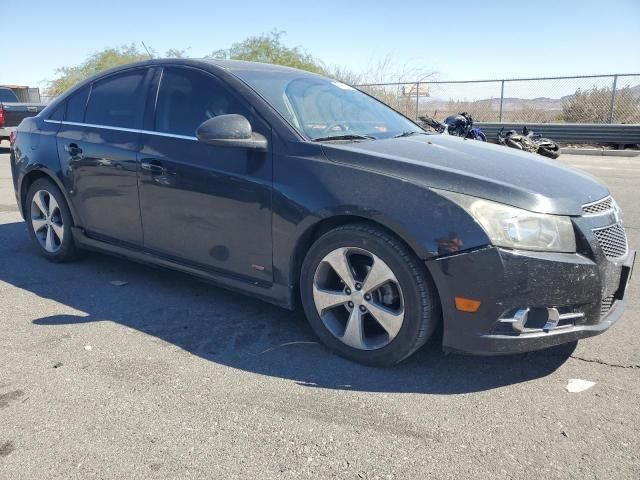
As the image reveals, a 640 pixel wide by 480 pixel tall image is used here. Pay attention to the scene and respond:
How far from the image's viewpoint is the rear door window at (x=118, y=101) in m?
4.23

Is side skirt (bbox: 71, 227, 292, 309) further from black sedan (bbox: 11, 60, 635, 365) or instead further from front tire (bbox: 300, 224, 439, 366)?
front tire (bbox: 300, 224, 439, 366)

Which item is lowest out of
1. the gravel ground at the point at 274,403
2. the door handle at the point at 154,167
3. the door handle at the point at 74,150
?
the gravel ground at the point at 274,403

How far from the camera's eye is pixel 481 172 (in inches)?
118

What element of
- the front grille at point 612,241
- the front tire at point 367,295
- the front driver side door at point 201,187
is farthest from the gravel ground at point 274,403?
the front grille at point 612,241

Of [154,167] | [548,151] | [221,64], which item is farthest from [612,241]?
[548,151]

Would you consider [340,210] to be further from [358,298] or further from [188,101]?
[188,101]

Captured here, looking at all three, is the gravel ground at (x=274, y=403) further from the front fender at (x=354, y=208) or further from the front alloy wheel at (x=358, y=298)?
the front fender at (x=354, y=208)

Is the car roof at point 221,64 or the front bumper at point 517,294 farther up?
the car roof at point 221,64

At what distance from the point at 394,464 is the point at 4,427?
1.80 m

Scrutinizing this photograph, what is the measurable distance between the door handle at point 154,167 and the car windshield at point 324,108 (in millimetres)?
835

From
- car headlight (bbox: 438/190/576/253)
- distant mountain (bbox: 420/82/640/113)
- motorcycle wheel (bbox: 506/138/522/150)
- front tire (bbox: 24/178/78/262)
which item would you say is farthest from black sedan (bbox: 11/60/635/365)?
distant mountain (bbox: 420/82/640/113)

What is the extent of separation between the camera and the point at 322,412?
8.88 feet

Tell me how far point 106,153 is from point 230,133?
147cm

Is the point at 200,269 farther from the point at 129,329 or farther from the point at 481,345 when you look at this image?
the point at 481,345
